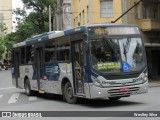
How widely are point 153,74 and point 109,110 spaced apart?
1064 inches

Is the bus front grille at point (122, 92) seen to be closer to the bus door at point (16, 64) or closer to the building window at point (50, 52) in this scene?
the building window at point (50, 52)

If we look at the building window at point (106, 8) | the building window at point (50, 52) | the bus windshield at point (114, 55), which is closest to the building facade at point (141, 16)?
the building window at point (106, 8)

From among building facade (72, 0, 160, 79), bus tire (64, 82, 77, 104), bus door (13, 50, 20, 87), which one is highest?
building facade (72, 0, 160, 79)

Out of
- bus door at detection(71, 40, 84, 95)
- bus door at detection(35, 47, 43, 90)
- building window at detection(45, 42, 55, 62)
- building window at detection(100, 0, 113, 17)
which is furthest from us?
building window at detection(100, 0, 113, 17)

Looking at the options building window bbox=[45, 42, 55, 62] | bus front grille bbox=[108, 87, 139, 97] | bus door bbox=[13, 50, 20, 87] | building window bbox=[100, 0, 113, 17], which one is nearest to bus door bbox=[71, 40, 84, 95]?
bus front grille bbox=[108, 87, 139, 97]

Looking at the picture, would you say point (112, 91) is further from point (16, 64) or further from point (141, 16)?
point (141, 16)

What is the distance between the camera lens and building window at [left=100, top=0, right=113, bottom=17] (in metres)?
38.4

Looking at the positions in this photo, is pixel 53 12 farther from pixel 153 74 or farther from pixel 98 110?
pixel 98 110

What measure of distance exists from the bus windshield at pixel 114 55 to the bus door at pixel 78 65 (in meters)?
0.66

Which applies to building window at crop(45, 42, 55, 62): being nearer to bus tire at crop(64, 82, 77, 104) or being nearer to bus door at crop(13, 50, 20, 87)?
bus tire at crop(64, 82, 77, 104)

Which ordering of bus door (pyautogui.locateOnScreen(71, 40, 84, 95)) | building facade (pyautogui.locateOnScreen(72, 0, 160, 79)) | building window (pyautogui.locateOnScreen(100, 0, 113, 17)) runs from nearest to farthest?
1. bus door (pyautogui.locateOnScreen(71, 40, 84, 95))
2. building facade (pyautogui.locateOnScreen(72, 0, 160, 79))
3. building window (pyautogui.locateOnScreen(100, 0, 113, 17))

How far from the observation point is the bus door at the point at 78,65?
50.4 ft

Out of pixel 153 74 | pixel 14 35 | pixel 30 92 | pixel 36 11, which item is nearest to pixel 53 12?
pixel 36 11

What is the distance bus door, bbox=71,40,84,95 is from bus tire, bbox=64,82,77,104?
0.68m
